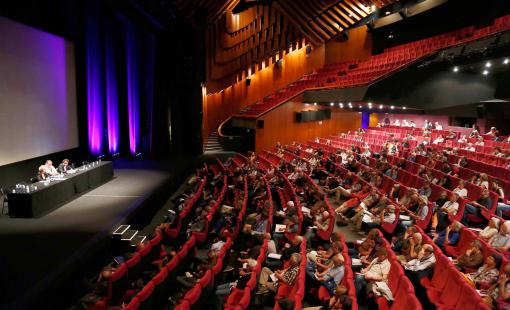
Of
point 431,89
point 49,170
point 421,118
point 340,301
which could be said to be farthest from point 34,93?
point 421,118

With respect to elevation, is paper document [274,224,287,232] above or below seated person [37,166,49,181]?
below

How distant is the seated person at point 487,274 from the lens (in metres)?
3.17

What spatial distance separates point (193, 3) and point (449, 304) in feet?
35.1

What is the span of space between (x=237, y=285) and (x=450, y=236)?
2.33m

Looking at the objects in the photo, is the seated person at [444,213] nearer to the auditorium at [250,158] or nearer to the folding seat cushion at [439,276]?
the auditorium at [250,158]

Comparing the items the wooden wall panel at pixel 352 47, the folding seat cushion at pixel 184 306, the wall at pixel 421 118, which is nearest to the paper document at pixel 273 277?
the folding seat cushion at pixel 184 306

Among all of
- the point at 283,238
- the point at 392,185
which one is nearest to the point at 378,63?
the point at 392,185

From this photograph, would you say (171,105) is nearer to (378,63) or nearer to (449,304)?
(378,63)

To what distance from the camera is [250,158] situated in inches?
409

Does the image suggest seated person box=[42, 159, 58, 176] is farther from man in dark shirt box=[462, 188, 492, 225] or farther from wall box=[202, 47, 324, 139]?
wall box=[202, 47, 324, 139]

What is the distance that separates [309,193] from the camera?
20.7ft

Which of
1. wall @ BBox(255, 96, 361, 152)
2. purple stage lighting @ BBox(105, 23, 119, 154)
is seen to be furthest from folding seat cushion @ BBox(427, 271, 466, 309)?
wall @ BBox(255, 96, 361, 152)

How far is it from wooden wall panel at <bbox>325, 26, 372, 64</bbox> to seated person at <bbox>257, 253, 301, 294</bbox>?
13.2 m

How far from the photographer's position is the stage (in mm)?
3627
